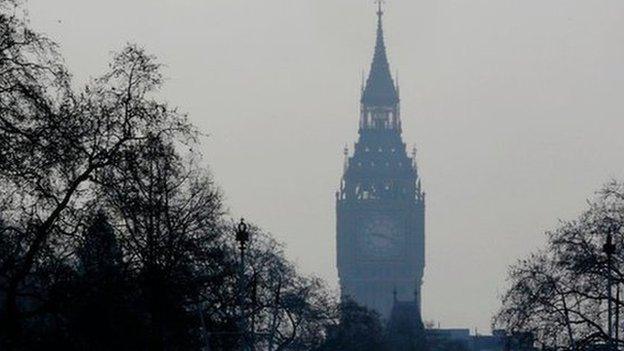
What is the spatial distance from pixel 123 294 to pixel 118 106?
6.60 meters

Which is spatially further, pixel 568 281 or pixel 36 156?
pixel 568 281

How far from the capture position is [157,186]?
8262 cm

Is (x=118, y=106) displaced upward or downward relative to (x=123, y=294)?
upward

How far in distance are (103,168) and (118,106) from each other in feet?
9.57

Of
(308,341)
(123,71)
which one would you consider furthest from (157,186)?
(308,341)

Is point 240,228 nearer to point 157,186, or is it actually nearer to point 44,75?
point 157,186

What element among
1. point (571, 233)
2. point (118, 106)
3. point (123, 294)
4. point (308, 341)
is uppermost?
point (308, 341)

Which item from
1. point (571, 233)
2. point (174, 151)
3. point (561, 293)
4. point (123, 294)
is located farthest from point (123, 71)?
point (571, 233)

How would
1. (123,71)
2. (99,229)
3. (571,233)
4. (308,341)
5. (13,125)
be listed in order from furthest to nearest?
(308,341), (571,233), (123,71), (99,229), (13,125)

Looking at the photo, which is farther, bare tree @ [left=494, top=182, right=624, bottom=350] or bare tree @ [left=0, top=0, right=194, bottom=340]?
bare tree @ [left=494, top=182, right=624, bottom=350]

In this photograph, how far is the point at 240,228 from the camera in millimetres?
82500

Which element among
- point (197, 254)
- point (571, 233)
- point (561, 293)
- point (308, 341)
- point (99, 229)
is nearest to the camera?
point (99, 229)

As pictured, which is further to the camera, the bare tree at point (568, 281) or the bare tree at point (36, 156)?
the bare tree at point (568, 281)

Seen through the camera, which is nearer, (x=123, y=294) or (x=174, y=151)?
(x=123, y=294)
